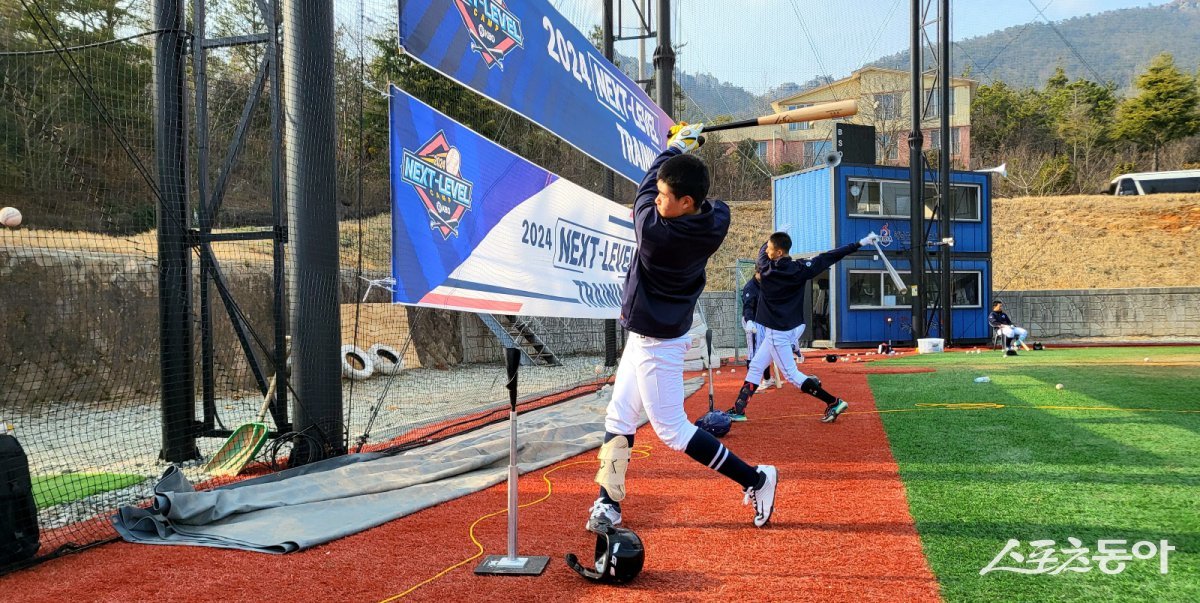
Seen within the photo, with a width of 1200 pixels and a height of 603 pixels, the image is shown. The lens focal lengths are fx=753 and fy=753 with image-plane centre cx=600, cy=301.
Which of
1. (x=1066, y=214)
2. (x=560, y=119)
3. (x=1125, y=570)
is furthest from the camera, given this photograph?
(x=1066, y=214)

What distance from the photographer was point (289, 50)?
566cm

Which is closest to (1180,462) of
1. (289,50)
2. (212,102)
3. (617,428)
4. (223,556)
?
(617,428)

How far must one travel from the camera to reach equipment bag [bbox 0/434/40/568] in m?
3.56

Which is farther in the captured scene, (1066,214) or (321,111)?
(1066,214)

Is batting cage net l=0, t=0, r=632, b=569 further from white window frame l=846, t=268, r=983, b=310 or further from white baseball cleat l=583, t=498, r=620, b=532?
white window frame l=846, t=268, r=983, b=310

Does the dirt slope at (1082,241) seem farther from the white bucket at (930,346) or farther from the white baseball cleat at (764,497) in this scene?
the white baseball cleat at (764,497)

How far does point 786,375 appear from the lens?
7.36 meters

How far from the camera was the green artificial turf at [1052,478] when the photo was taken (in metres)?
3.07

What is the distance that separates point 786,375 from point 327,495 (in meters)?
4.43

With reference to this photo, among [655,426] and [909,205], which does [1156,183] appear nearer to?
[909,205]

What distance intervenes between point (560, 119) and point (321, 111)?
120 inches

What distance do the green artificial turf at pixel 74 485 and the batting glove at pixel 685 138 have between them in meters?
4.45

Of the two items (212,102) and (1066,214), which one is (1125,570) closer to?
(212,102)

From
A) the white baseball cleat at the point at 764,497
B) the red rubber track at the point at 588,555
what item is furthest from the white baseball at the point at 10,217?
the white baseball cleat at the point at 764,497
